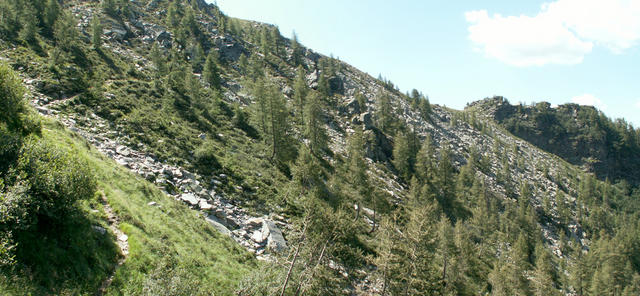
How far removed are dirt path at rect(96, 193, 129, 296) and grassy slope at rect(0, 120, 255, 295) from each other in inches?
9.6

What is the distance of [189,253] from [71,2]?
98872mm

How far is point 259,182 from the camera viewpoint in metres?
38.6

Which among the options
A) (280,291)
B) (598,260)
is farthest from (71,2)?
(598,260)

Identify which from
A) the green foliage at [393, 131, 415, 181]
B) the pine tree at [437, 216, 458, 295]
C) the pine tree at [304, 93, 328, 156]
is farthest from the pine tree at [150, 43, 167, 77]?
the pine tree at [437, 216, 458, 295]

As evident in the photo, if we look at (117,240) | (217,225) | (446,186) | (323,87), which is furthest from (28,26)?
(446,186)

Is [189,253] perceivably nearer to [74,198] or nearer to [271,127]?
[74,198]

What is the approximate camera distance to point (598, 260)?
7531 centimetres

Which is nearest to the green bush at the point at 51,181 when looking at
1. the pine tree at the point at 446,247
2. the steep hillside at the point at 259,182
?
the steep hillside at the point at 259,182

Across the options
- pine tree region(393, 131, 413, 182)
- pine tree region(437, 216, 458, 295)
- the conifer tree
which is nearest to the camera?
pine tree region(437, 216, 458, 295)

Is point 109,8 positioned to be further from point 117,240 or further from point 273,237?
point 117,240

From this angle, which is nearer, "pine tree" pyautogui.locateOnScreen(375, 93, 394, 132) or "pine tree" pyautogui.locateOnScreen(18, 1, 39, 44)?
"pine tree" pyautogui.locateOnScreen(18, 1, 39, 44)

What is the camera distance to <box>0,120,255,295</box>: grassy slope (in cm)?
1223

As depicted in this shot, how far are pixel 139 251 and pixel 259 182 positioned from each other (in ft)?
72.8

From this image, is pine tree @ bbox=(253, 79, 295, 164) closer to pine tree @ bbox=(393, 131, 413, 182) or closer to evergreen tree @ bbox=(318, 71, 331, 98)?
pine tree @ bbox=(393, 131, 413, 182)
